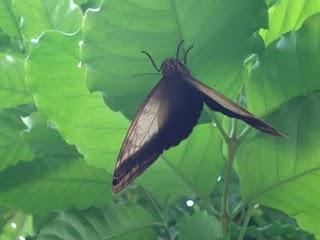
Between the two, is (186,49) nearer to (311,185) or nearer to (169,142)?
(169,142)

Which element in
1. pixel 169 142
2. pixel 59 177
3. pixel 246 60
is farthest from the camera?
pixel 59 177

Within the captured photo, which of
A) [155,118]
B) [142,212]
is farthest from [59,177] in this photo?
[155,118]

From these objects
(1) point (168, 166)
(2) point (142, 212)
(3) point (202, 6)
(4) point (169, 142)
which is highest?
(3) point (202, 6)

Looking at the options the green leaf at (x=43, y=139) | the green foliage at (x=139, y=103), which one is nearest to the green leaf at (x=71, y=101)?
the green foliage at (x=139, y=103)

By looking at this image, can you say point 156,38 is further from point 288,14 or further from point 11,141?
point 11,141

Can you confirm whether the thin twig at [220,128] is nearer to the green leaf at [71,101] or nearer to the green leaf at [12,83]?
the green leaf at [71,101]

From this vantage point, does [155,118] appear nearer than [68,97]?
Yes

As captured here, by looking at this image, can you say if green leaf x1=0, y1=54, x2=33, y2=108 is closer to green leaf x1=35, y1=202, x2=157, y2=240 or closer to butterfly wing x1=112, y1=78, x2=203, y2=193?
green leaf x1=35, y1=202, x2=157, y2=240
